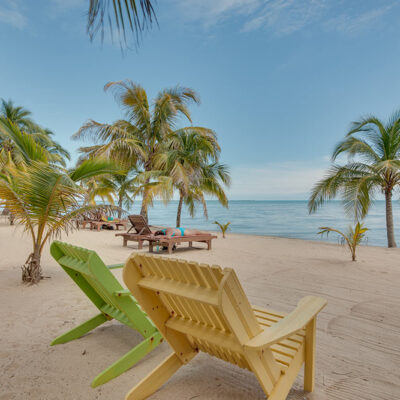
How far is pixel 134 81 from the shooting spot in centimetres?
1222

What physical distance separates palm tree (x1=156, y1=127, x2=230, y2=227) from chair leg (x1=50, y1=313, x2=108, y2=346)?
29.2ft

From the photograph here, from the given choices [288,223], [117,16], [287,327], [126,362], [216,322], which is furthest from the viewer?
[288,223]

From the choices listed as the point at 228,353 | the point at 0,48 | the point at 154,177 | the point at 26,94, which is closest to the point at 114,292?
the point at 228,353

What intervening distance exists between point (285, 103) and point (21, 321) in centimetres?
3875

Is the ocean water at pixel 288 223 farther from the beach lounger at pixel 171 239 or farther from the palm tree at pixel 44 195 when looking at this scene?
the palm tree at pixel 44 195

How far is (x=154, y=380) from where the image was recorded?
5.57ft

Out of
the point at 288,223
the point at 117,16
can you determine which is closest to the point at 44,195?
the point at 117,16

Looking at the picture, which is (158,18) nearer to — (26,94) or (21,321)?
(21,321)

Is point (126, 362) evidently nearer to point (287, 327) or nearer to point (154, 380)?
point (154, 380)

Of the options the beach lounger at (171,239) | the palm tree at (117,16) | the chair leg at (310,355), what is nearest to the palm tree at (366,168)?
the beach lounger at (171,239)

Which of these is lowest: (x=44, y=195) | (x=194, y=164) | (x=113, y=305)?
(x=113, y=305)

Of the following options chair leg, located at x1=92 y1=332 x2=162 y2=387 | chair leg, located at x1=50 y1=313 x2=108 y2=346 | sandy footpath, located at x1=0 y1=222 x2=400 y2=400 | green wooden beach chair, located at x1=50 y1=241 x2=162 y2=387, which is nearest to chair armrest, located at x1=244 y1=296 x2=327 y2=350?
sandy footpath, located at x1=0 y1=222 x2=400 y2=400

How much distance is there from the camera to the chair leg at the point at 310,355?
1702 mm

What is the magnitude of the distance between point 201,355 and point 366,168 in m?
10.1
